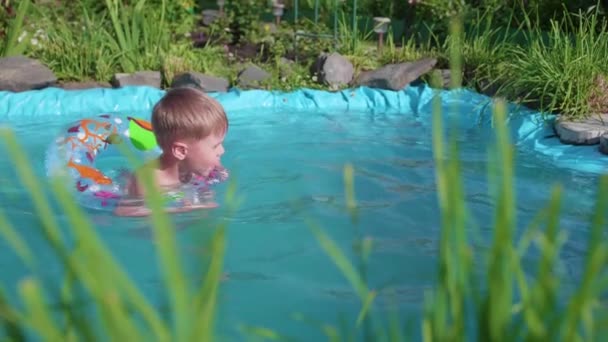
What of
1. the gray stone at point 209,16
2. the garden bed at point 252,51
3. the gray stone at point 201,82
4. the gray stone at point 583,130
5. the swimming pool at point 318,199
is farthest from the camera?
the gray stone at point 209,16

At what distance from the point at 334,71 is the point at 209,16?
2.65m

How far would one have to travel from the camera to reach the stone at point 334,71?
7.32 metres

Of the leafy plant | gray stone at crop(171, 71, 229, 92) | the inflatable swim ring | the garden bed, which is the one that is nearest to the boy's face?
the inflatable swim ring

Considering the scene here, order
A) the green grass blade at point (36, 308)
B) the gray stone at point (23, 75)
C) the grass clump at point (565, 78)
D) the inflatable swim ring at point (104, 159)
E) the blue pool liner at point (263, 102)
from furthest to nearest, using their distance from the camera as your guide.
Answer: the gray stone at point (23, 75) → the blue pool liner at point (263, 102) → the grass clump at point (565, 78) → the inflatable swim ring at point (104, 159) → the green grass blade at point (36, 308)

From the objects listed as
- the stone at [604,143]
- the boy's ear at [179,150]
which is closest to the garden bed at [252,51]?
the stone at [604,143]

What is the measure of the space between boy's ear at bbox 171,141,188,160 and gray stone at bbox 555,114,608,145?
8.11 ft

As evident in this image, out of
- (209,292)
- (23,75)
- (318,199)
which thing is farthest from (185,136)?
(23,75)

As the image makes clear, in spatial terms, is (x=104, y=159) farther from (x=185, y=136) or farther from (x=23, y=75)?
(x=23, y=75)

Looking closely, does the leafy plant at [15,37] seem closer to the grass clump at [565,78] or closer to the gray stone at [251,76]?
the gray stone at [251,76]

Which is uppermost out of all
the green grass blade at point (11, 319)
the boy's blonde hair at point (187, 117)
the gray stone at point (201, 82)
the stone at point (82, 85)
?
the green grass blade at point (11, 319)

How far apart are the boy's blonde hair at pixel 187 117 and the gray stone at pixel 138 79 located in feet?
10.0

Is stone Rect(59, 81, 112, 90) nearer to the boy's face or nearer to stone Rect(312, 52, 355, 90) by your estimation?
stone Rect(312, 52, 355, 90)

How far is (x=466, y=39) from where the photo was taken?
7.94 meters

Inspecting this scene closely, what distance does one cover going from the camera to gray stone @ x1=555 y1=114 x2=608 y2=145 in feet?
16.7
